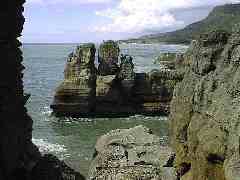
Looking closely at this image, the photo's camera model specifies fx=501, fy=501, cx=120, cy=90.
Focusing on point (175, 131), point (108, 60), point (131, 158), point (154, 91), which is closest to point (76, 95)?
point (108, 60)

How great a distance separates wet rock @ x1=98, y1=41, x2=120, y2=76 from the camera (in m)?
63.8

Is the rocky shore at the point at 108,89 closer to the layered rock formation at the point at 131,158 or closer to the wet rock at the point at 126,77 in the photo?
the wet rock at the point at 126,77

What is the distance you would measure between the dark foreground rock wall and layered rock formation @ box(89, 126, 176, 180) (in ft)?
5.85

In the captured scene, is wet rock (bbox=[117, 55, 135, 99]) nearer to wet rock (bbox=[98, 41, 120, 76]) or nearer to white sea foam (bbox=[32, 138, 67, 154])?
wet rock (bbox=[98, 41, 120, 76])

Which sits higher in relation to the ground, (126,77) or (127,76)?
(127,76)

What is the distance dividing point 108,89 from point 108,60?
5.66m

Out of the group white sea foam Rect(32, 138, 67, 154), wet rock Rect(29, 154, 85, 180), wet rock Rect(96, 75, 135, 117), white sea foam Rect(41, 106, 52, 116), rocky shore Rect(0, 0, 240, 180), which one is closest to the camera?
rocky shore Rect(0, 0, 240, 180)

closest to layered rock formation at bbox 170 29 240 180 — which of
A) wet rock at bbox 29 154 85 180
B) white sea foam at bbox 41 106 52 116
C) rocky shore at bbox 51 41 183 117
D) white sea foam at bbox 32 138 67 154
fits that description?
wet rock at bbox 29 154 85 180

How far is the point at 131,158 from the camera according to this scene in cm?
2592

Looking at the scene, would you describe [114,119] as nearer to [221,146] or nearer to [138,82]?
[138,82]

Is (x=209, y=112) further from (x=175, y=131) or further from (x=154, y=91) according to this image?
(x=154, y=91)

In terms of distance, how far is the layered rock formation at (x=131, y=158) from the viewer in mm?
22422

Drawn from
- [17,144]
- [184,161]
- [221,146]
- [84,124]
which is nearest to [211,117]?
[221,146]

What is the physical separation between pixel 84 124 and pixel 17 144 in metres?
33.2
